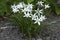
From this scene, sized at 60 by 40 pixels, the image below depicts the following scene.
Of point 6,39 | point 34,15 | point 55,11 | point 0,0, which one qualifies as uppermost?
point 0,0

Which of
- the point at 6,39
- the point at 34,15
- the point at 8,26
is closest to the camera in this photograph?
the point at 34,15

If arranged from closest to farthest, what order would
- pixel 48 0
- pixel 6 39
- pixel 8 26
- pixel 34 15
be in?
pixel 34 15, pixel 6 39, pixel 8 26, pixel 48 0

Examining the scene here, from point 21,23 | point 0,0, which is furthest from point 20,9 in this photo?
point 0,0

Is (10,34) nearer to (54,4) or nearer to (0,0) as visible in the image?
(0,0)

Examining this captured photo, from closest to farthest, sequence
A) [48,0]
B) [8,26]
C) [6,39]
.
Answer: [6,39] → [8,26] → [48,0]

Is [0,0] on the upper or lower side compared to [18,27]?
upper

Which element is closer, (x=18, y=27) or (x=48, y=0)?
(x=18, y=27)

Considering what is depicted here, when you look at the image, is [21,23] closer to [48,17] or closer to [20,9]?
[20,9]

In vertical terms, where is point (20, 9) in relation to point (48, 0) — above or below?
below

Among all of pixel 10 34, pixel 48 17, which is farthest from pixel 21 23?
pixel 48 17
